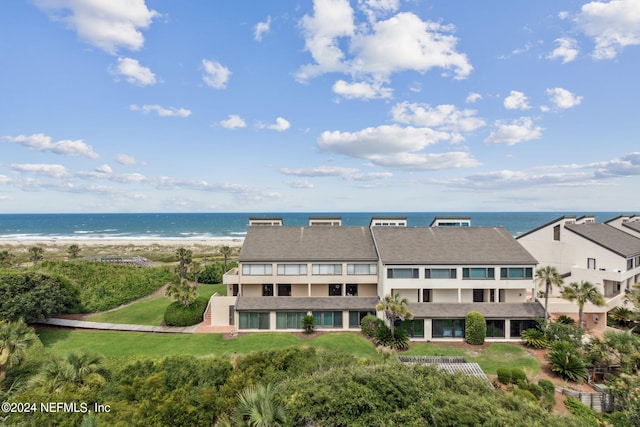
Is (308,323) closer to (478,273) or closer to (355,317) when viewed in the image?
(355,317)

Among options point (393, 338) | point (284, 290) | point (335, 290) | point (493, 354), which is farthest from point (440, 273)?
point (284, 290)

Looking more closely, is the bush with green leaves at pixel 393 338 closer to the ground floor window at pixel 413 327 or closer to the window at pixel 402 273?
the ground floor window at pixel 413 327

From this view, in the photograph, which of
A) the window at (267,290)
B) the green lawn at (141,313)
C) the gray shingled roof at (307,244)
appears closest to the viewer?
the green lawn at (141,313)

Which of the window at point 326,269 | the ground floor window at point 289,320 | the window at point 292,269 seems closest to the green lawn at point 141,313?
the window at point 292,269

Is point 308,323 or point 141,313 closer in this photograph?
point 308,323

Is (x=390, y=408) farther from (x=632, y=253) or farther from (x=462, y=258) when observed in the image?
(x=632, y=253)

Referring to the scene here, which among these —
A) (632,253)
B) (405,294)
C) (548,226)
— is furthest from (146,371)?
(632,253)
